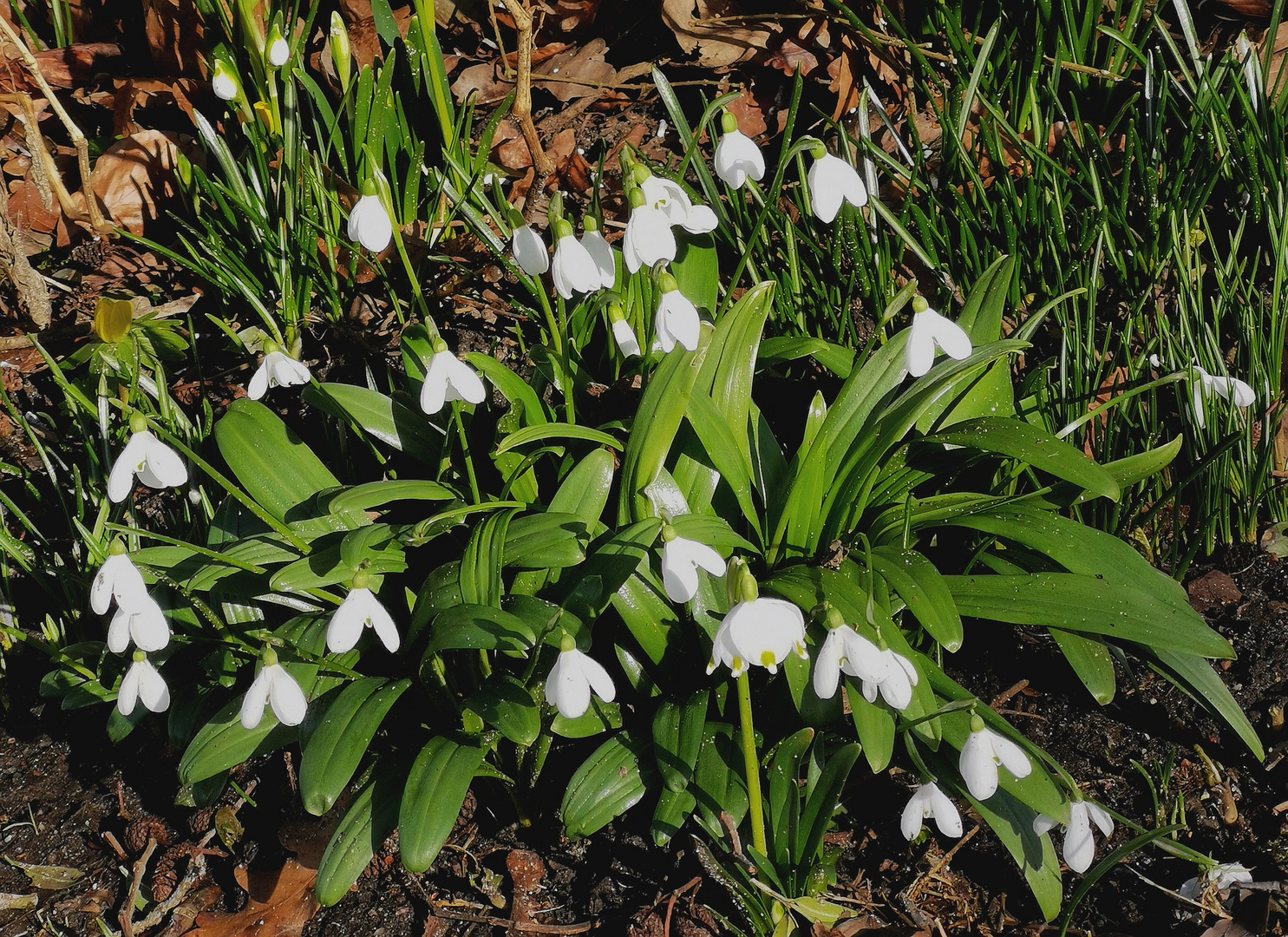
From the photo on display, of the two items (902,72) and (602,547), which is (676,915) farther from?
(902,72)

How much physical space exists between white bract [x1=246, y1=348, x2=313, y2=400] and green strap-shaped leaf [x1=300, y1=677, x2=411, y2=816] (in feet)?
2.04

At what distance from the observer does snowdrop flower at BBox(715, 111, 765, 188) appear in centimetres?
196

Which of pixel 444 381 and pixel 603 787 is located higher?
pixel 444 381

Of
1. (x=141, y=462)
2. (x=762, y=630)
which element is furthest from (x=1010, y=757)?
(x=141, y=462)

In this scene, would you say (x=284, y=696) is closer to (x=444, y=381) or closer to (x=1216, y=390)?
(x=444, y=381)

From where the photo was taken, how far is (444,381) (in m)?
1.81

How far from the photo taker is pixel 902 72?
3303mm

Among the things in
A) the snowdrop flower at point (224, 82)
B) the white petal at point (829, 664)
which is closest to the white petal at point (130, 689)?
the white petal at point (829, 664)

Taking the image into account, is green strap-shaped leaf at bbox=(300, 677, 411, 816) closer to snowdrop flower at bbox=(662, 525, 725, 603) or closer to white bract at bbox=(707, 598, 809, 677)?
snowdrop flower at bbox=(662, 525, 725, 603)

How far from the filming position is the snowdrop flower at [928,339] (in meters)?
1.80

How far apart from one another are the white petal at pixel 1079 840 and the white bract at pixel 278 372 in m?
1.64

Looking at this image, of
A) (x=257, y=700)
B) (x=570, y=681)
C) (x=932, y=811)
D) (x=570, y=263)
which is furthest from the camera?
(x=570, y=263)

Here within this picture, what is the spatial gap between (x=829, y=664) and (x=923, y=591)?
0.38 meters

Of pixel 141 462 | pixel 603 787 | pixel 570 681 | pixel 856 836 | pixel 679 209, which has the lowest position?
pixel 856 836
